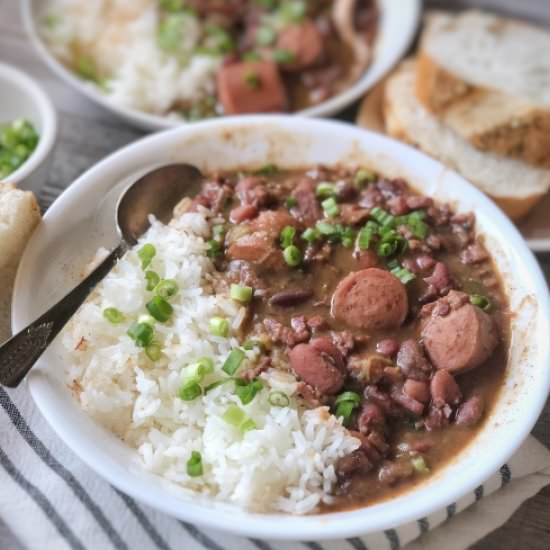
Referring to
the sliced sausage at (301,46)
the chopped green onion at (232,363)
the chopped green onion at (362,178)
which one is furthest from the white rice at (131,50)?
the chopped green onion at (232,363)

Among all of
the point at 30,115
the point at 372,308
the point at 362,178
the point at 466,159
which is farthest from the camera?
the point at 466,159

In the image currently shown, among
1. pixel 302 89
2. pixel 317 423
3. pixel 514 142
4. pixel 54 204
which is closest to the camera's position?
pixel 317 423

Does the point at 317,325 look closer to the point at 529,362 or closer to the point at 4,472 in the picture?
the point at 529,362

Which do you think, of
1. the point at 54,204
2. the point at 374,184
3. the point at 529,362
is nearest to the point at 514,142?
the point at 374,184

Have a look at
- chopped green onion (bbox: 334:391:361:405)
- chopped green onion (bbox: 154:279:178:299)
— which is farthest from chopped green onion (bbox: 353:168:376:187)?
chopped green onion (bbox: 334:391:361:405)

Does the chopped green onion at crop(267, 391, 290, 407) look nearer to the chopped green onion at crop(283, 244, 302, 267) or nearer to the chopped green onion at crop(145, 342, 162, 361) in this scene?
the chopped green onion at crop(145, 342, 162, 361)

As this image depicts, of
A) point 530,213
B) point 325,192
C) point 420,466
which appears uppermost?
point 325,192

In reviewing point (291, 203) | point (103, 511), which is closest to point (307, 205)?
point (291, 203)

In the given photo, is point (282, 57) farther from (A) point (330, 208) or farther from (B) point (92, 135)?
(A) point (330, 208)
